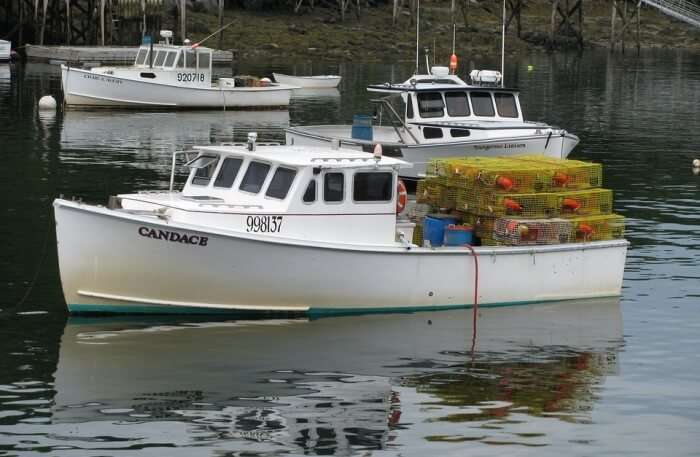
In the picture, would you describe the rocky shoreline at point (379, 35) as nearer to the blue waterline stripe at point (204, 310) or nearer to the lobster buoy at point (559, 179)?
the lobster buoy at point (559, 179)

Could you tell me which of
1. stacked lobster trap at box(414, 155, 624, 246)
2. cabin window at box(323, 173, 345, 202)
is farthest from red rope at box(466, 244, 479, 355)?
cabin window at box(323, 173, 345, 202)

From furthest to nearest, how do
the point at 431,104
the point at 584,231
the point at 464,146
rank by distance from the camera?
the point at 431,104 → the point at 464,146 → the point at 584,231

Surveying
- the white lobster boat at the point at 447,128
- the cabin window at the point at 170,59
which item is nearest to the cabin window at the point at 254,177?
the white lobster boat at the point at 447,128

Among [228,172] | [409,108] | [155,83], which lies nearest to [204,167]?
[228,172]

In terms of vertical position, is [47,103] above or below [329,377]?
above

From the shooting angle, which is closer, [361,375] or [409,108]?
[361,375]

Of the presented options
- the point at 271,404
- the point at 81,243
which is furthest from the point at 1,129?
the point at 271,404

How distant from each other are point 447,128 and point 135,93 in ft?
70.5

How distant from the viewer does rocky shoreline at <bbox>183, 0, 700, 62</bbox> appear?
83312mm

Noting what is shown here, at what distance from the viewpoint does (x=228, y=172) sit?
837 inches

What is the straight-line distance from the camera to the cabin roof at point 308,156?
20.5m

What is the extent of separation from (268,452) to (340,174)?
243 inches

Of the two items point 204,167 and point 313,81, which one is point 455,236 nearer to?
point 204,167

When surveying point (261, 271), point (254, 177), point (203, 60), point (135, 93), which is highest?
point (203, 60)
